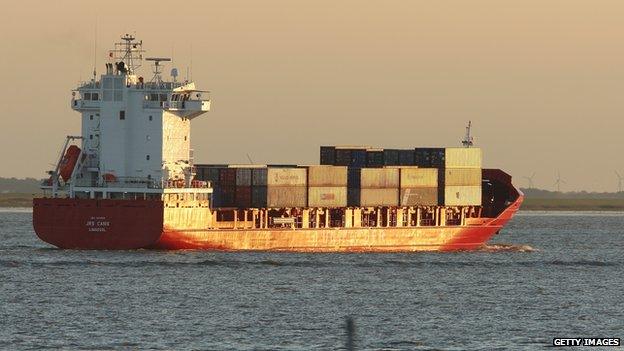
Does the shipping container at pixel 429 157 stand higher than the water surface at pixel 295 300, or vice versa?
the shipping container at pixel 429 157

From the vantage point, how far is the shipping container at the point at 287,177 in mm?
100812

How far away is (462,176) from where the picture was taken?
113 m

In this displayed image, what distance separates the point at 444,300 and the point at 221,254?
963 inches

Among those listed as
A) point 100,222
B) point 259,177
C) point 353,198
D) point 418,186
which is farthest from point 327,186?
point 100,222

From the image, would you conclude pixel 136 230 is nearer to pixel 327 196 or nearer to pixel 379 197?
pixel 327 196

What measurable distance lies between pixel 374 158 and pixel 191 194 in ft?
66.5

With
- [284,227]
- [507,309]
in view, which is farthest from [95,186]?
[507,309]

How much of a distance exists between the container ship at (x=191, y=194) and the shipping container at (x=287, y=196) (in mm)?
60

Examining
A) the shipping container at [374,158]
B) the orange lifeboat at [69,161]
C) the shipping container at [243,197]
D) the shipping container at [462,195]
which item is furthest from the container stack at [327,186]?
the orange lifeboat at [69,161]

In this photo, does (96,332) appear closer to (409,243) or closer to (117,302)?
(117,302)

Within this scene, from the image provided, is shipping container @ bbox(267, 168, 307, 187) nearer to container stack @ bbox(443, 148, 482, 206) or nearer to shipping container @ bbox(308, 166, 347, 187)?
shipping container @ bbox(308, 166, 347, 187)

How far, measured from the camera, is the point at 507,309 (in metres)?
68.8

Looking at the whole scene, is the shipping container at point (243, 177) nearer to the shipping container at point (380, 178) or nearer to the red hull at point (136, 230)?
the red hull at point (136, 230)

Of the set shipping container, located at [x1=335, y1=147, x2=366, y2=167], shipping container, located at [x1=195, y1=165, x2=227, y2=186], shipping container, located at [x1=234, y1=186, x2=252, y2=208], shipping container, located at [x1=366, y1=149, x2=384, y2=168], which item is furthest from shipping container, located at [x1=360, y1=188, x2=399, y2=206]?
shipping container, located at [x1=195, y1=165, x2=227, y2=186]
